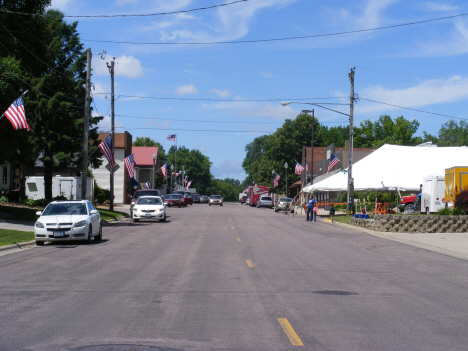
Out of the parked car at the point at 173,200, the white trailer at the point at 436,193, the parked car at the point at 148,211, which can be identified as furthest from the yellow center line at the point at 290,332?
the parked car at the point at 173,200

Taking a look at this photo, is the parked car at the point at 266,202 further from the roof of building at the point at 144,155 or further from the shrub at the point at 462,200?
the shrub at the point at 462,200

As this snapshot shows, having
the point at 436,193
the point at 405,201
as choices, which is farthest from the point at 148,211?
the point at 405,201

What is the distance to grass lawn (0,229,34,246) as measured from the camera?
18.1 m

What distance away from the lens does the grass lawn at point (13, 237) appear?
59.5 feet

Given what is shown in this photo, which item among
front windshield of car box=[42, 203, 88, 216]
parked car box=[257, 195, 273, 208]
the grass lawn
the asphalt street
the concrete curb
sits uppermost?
front windshield of car box=[42, 203, 88, 216]

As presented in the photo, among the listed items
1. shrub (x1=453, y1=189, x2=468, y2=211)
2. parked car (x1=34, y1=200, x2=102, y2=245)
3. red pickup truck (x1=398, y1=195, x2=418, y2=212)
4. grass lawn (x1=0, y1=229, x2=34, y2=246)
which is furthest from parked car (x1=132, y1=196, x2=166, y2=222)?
red pickup truck (x1=398, y1=195, x2=418, y2=212)

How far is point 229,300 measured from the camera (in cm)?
905

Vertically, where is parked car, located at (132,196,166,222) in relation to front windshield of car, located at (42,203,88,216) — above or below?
below

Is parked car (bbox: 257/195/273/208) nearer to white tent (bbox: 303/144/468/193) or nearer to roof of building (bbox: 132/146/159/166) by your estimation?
roof of building (bbox: 132/146/159/166)

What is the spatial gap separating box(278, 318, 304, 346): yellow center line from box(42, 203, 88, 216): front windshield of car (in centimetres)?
1322

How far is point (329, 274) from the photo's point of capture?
12.3m

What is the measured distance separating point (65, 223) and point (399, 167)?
26.0 meters

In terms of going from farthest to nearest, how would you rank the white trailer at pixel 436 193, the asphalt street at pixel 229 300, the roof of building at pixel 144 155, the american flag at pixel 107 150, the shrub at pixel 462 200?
the roof of building at pixel 144 155 < the american flag at pixel 107 150 < the white trailer at pixel 436 193 < the shrub at pixel 462 200 < the asphalt street at pixel 229 300

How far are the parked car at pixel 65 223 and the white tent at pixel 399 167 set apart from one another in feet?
73.3
